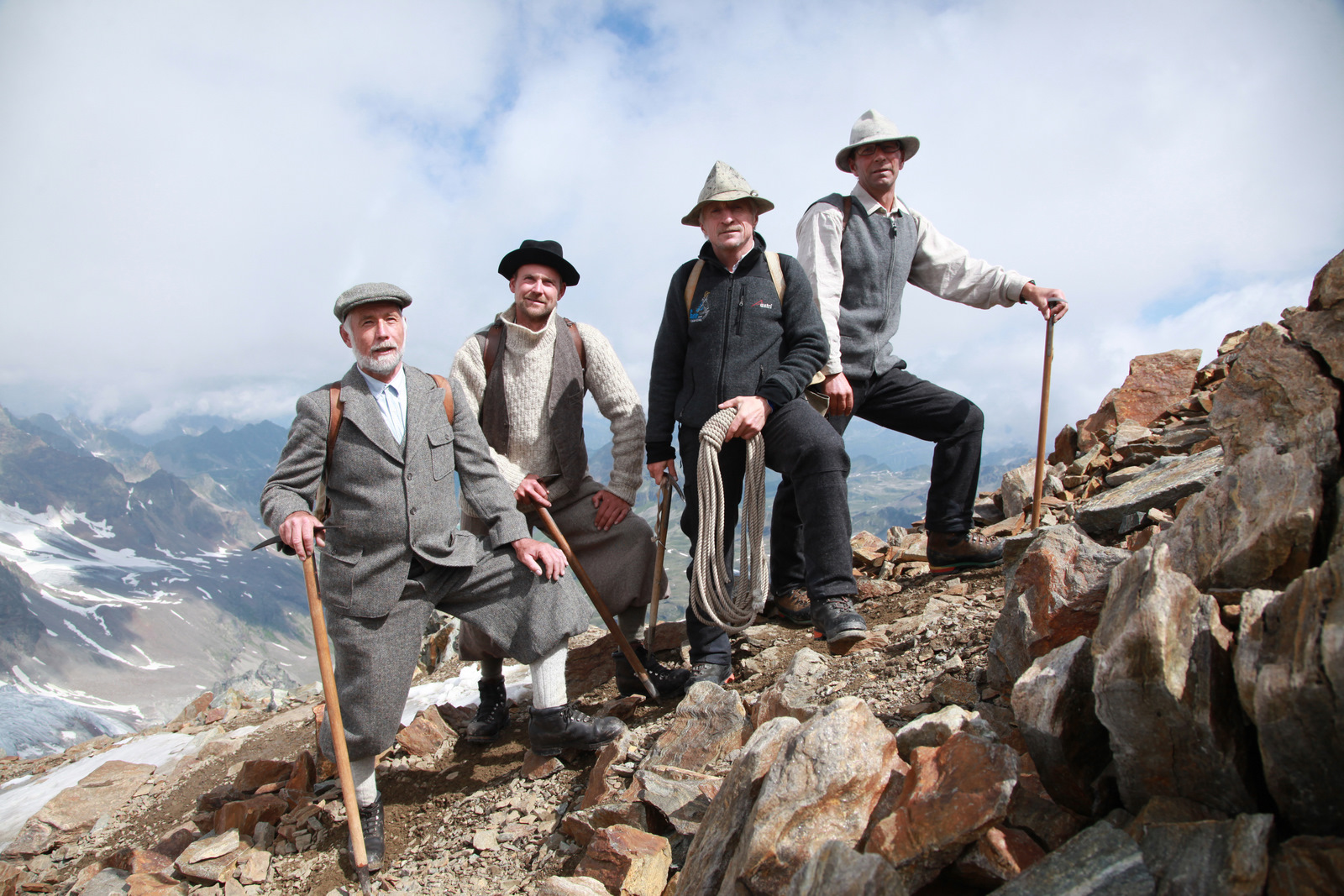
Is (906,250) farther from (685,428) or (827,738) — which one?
(827,738)

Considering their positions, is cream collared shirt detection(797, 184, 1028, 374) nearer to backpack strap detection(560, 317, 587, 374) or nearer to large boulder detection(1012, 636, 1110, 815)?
backpack strap detection(560, 317, 587, 374)

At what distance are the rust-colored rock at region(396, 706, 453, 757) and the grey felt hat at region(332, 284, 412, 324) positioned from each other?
10.1 ft

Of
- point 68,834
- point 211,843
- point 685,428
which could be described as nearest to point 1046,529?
point 685,428

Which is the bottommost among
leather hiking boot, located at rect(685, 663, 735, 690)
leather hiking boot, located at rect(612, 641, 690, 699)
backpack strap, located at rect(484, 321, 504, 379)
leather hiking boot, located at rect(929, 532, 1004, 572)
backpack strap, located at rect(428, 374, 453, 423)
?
leather hiking boot, located at rect(612, 641, 690, 699)

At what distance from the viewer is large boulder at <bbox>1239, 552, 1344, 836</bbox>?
1.82 m

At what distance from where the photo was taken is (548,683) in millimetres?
4641

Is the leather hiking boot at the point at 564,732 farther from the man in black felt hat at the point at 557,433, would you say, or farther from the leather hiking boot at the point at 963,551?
the leather hiking boot at the point at 963,551

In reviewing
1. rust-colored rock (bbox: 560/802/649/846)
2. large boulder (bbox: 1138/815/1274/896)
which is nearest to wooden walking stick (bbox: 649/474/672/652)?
rust-colored rock (bbox: 560/802/649/846)

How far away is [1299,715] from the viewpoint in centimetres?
186

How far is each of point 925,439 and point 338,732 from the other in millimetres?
4576

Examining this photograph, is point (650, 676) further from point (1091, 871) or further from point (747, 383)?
point (1091, 871)

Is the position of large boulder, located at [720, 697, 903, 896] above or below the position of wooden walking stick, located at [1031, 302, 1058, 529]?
below

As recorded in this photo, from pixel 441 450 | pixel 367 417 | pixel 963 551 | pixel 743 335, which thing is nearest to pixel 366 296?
pixel 367 417

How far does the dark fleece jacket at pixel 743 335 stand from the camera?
493 cm
